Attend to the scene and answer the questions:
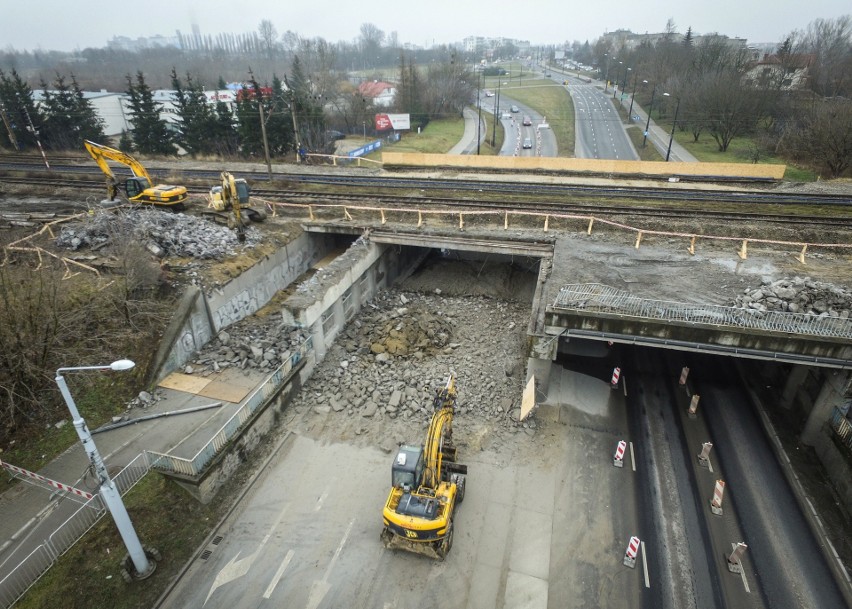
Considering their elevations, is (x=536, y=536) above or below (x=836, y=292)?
below

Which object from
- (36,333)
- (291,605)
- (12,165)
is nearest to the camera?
(291,605)

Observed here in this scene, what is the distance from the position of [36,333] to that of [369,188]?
20170 mm

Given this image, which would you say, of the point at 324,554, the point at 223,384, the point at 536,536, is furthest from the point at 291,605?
the point at 223,384

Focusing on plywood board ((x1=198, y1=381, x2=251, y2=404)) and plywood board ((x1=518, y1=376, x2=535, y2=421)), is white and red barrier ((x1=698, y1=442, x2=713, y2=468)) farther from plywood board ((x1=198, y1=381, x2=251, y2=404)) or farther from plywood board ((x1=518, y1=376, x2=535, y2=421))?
plywood board ((x1=198, y1=381, x2=251, y2=404))

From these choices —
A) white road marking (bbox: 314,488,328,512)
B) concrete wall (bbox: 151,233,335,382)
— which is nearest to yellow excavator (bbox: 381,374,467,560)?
white road marking (bbox: 314,488,328,512)

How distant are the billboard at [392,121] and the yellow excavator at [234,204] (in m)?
40.9

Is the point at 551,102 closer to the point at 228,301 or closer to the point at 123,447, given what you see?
the point at 228,301

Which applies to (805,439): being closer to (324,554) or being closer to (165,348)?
(324,554)

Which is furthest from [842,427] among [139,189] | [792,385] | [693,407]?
[139,189]

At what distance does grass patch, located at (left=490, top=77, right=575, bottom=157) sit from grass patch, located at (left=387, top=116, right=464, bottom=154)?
46.0 feet

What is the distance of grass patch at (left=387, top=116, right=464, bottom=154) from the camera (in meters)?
57.4

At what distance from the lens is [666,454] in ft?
50.5

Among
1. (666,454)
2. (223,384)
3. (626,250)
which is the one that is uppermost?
(626,250)

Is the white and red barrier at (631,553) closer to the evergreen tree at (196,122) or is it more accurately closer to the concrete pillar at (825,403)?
the concrete pillar at (825,403)
